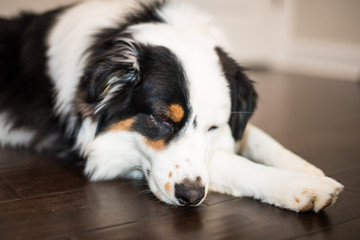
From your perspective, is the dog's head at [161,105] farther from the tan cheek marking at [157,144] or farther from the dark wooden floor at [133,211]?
the dark wooden floor at [133,211]

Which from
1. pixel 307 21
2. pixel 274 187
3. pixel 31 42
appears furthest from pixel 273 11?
pixel 274 187

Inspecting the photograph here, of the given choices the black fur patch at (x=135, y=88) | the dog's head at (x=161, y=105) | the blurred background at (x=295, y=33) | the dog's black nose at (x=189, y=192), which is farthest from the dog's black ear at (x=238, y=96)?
the blurred background at (x=295, y=33)

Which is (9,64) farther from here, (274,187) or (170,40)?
(274,187)

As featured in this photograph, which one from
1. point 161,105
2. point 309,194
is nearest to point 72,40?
point 161,105

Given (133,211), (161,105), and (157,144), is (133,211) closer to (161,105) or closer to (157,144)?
(157,144)

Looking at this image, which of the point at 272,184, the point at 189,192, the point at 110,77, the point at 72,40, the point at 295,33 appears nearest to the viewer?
the point at 189,192

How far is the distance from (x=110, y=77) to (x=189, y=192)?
1.97 feet

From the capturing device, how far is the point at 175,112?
1.81 meters

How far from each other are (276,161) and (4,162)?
1321mm

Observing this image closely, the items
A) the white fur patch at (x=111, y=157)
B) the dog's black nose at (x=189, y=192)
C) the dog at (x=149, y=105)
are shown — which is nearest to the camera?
the dog's black nose at (x=189, y=192)

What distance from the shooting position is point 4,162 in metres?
2.22

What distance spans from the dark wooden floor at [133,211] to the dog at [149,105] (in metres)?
0.08

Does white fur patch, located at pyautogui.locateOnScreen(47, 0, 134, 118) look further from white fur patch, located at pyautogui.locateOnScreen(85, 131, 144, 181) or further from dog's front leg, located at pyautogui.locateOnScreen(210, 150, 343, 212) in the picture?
dog's front leg, located at pyautogui.locateOnScreen(210, 150, 343, 212)

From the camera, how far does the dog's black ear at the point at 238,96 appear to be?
211cm
